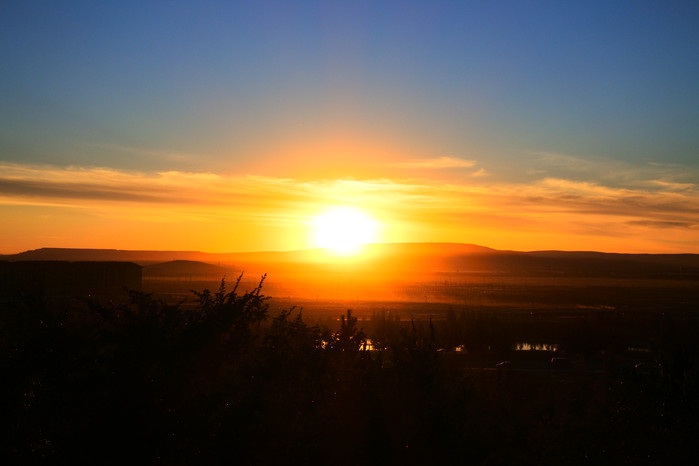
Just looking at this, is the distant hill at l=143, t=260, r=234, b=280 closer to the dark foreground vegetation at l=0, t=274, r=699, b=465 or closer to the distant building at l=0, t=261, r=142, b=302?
the distant building at l=0, t=261, r=142, b=302

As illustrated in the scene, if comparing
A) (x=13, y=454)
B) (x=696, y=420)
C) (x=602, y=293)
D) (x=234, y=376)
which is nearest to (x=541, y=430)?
(x=696, y=420)

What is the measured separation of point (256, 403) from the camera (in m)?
8.41

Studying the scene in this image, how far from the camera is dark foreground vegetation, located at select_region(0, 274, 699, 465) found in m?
8.00

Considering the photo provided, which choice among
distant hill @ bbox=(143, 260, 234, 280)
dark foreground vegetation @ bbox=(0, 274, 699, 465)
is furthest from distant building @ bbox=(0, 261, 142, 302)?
distant hill @ bbox=(143, 260, 234, 280)

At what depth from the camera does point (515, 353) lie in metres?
40.2

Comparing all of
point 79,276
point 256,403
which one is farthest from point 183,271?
point 256,403

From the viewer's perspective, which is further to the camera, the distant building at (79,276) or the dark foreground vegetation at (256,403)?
the distant building at (79,276)

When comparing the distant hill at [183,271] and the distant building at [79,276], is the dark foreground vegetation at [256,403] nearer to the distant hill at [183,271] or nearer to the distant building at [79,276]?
the distant building at [79,276]

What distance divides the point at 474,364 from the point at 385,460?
23937 millimetres

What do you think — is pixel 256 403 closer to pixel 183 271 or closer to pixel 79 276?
pixel 79 276

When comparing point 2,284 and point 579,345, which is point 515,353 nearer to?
point 579,345

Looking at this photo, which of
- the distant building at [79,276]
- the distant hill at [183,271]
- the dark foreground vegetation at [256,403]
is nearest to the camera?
the dark foreground vegetation at [256,403]

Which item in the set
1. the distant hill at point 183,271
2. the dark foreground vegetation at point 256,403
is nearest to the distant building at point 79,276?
the dark foreground vegetation at point 256,403

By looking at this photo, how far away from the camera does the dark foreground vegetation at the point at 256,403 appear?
8000mm
